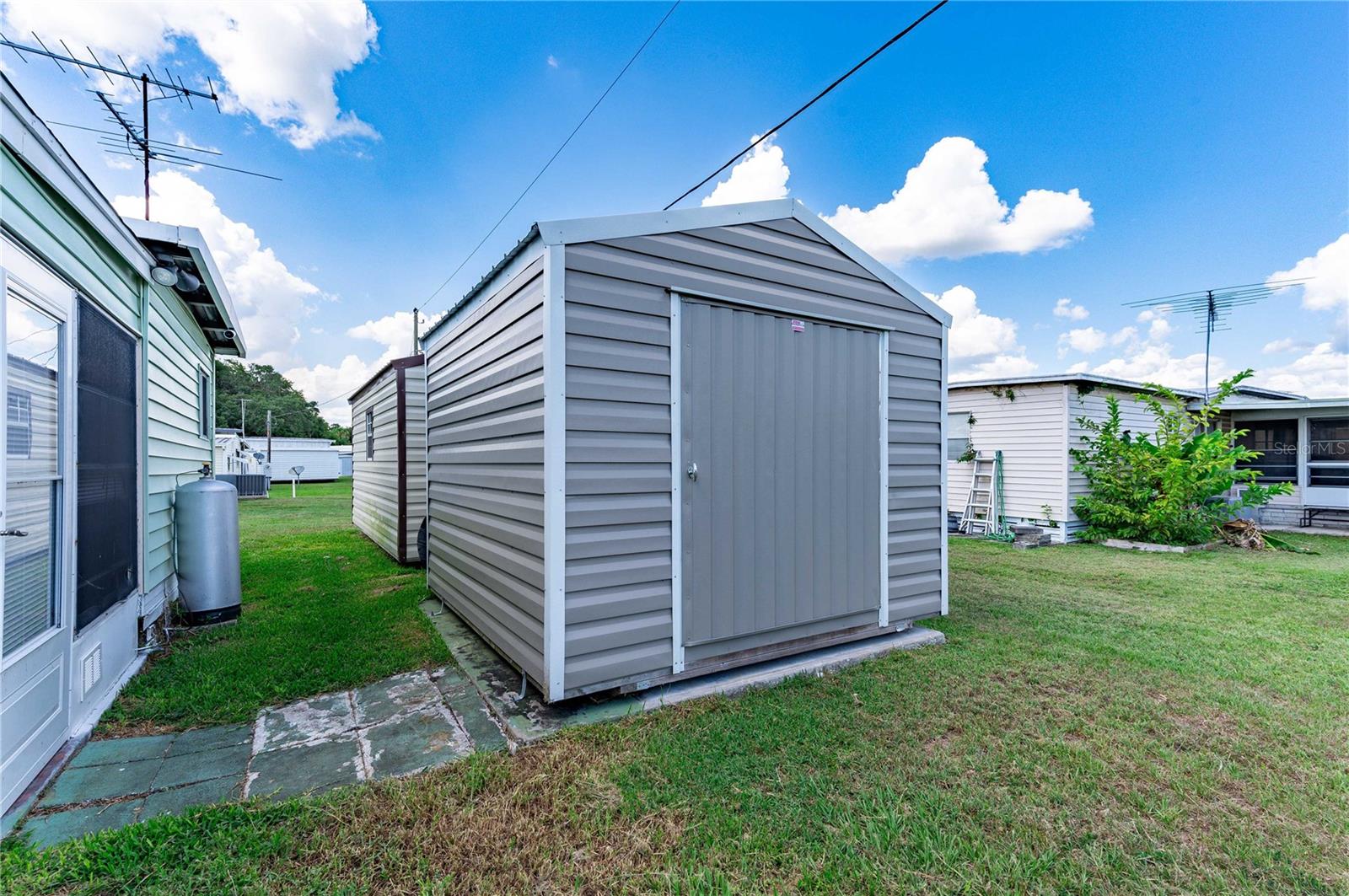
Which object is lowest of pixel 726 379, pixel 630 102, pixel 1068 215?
pixel 726 379

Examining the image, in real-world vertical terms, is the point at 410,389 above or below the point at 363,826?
above

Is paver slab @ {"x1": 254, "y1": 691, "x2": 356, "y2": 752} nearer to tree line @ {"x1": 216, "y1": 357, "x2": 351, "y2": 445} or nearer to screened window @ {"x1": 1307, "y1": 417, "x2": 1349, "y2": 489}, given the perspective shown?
screened window @ {"x1": 1307, "y1": 417, "x2": 1349, "y2": 489}

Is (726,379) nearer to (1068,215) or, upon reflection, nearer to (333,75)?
(333,75)

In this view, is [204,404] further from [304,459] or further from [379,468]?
[304,459]

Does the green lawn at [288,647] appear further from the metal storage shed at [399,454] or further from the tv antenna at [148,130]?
the tv antenna at [148,130]

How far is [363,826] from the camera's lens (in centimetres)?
180

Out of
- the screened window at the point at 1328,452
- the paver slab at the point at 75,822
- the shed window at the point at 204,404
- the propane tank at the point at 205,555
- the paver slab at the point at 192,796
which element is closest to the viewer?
the paver slab at the point at 75,822

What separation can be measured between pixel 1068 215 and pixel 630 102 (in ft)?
31.4

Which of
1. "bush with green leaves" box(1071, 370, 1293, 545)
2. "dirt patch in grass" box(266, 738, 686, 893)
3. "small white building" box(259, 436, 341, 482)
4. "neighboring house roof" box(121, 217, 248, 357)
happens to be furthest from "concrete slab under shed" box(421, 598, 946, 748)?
"small white building" box(259, 436, 341, 482)

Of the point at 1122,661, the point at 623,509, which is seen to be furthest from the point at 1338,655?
the point at 623,509

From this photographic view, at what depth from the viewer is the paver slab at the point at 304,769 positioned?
2.03 metres

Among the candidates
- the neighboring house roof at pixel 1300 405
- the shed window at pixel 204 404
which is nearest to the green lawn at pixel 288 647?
the shed window at pixel 204 404

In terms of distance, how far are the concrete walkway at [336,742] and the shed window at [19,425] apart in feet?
A: 4.22

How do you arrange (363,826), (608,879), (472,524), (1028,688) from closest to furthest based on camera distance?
1. (608,879)
2. (363,826)
3. (1028,688)
4. (472,524)
